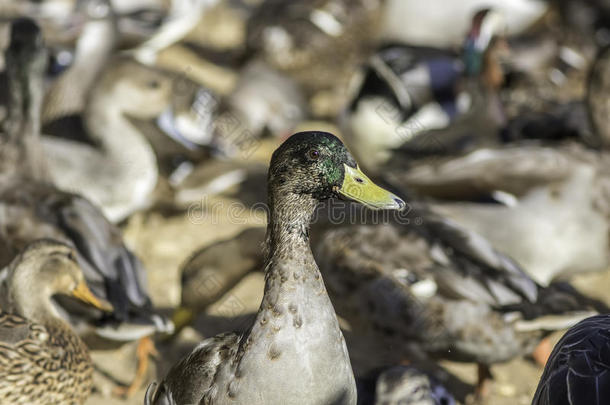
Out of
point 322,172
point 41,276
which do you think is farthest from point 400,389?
point 41,276

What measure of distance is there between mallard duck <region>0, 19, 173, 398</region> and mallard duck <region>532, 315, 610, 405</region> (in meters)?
1.64

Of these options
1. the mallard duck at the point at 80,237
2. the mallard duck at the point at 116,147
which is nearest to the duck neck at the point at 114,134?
the mallard duck at the point at 116,147

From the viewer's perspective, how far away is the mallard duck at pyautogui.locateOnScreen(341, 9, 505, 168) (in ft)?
18.4

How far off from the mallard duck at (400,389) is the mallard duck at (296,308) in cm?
62

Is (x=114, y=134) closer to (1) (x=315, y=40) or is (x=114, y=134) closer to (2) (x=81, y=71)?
(2) (x=81, y=71)

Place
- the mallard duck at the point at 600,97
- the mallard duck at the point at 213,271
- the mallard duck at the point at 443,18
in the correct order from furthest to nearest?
the mallard duck at the point at 443,18 → the mallard duck at the point at 600,97 → the mallard duck at the point at 213,271

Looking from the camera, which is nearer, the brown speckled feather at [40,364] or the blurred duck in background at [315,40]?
the brown speckled feather at [40,364]

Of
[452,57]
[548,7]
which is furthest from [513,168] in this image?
[548,7]

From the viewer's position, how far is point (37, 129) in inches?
177

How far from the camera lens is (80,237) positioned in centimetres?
385

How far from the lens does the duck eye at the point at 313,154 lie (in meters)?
2.66

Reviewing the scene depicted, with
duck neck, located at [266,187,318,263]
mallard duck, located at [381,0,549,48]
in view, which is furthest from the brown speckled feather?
mallard duck, located at [381,0,549,48]

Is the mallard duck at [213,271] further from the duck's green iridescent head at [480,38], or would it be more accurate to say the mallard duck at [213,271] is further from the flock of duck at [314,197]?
the duck's green iridescent head at [480,38]

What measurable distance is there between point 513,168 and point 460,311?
3.88 ft
